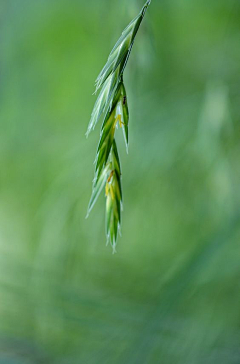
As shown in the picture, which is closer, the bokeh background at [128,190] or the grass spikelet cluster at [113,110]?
the grass spikelet cluster at [113,110]

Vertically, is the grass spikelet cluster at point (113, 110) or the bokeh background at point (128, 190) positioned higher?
the bokeh background at point (128, 190)

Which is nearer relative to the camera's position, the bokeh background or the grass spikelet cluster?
the grass spikelet cluster

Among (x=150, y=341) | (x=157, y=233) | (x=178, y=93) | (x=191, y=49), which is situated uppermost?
(x=191, y=49)

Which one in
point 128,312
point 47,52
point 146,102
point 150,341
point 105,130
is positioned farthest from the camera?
point 47,52

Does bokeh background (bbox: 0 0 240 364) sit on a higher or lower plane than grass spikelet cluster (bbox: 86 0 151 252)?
higher

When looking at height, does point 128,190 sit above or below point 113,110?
above

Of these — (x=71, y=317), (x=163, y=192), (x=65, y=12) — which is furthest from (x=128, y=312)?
(x=65, y=12)

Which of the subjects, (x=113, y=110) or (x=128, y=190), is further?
(x=128, y=190)

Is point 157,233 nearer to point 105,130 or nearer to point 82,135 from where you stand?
point 82,135
